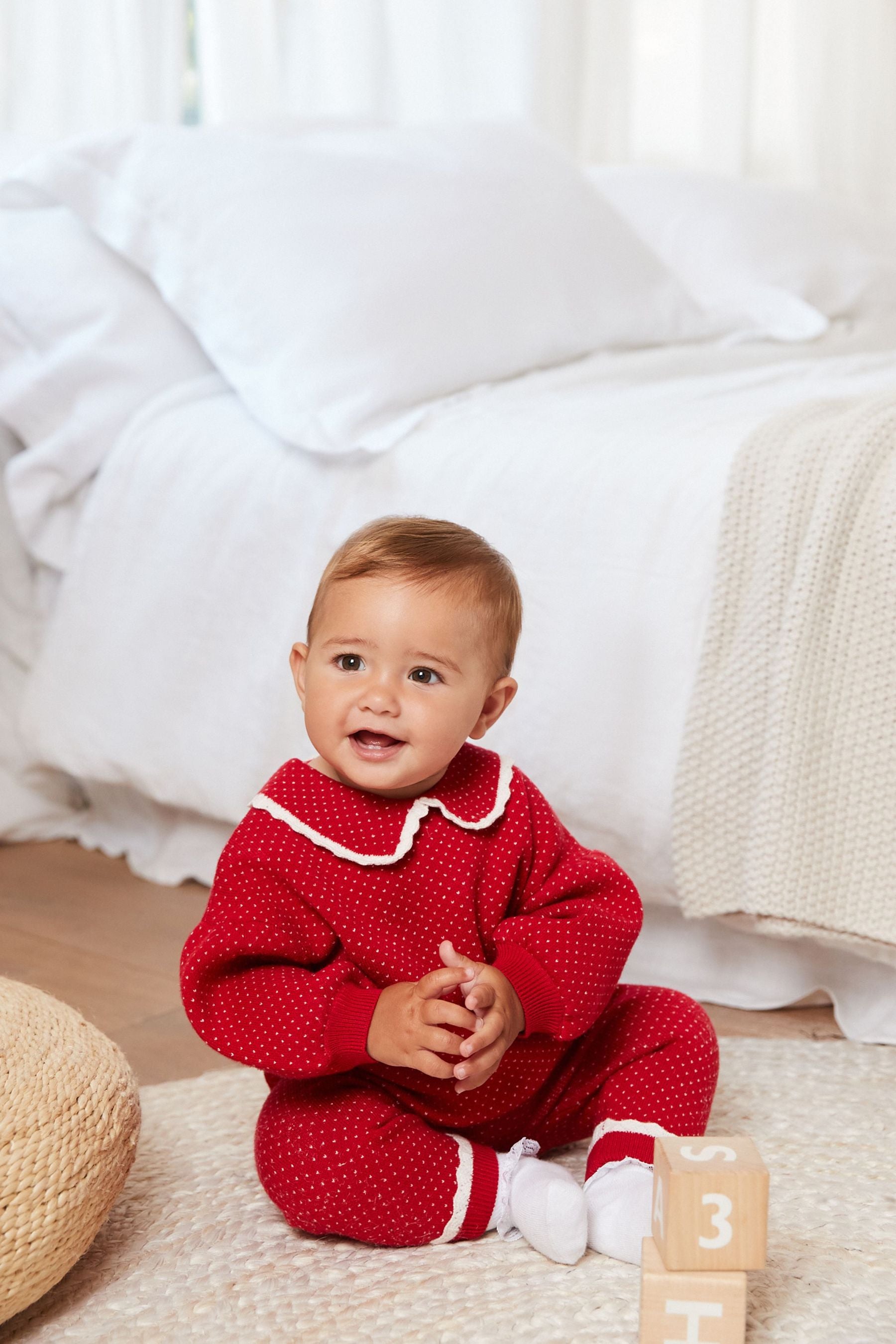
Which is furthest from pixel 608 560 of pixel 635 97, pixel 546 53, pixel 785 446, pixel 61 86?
pixel 635 97

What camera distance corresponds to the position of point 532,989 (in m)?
0.98

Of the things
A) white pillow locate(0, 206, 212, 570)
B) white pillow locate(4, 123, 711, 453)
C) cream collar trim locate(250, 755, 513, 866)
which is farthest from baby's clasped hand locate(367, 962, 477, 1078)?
white pillow locate(0, 206, 212, 570)

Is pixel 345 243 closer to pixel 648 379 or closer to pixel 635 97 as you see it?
pixel 648 379

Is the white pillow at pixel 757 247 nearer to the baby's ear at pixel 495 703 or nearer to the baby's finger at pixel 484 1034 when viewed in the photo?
the baby's ear at pixel 495 703

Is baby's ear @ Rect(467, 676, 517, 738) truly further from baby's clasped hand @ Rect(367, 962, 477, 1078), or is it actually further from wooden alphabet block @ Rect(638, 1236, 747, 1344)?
wooden alphabet block @ Rect(638, 1236, 747, 1344)

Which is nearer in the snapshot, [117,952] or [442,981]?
[442,981]

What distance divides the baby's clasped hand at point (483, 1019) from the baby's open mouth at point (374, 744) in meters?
0.14

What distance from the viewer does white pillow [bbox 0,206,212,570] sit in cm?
185

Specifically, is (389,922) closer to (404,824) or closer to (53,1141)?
(404,824)

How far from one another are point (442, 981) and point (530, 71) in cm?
245

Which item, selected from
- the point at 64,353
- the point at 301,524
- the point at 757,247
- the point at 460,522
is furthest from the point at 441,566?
the point at 757,247

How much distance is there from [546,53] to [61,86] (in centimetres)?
114

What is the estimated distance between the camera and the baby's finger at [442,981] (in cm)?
90

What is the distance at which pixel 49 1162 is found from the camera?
86 cm
